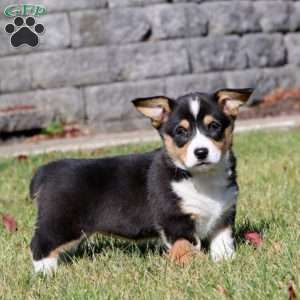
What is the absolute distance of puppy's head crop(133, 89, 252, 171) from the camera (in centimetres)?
507

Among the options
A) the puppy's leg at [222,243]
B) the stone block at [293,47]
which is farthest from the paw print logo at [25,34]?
the puppy's leg at [222,243]

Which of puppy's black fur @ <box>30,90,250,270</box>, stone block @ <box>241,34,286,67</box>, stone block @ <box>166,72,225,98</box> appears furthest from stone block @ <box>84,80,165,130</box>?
puppy's black fur @ <box>30,90,250,270</box>

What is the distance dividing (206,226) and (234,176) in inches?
14.8

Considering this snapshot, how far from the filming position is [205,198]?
5.24 meters

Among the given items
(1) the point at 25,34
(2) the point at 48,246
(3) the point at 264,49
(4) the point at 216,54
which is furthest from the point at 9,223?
(3) the point at 264,49

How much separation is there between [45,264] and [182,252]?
0.90 m

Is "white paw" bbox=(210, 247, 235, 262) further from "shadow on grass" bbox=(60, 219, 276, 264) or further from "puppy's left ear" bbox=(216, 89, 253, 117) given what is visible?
"puppy's left ear" bbox=(216, 89, 253, 117)

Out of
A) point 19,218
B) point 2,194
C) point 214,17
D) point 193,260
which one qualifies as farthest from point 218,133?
point 214,17

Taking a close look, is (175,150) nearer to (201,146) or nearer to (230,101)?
(201,146)

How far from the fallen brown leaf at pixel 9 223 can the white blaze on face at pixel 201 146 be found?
6.51 feet

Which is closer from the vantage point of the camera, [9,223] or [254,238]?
[254,238]

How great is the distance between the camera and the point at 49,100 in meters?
12.3

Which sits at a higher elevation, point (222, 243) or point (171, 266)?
point (171, 266)

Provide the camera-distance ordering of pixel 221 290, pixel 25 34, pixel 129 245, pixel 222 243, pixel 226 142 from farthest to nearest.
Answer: pixel 25 34
pixel 129 245
pixel 222 243
pixel 226 142
pixel 221 290
